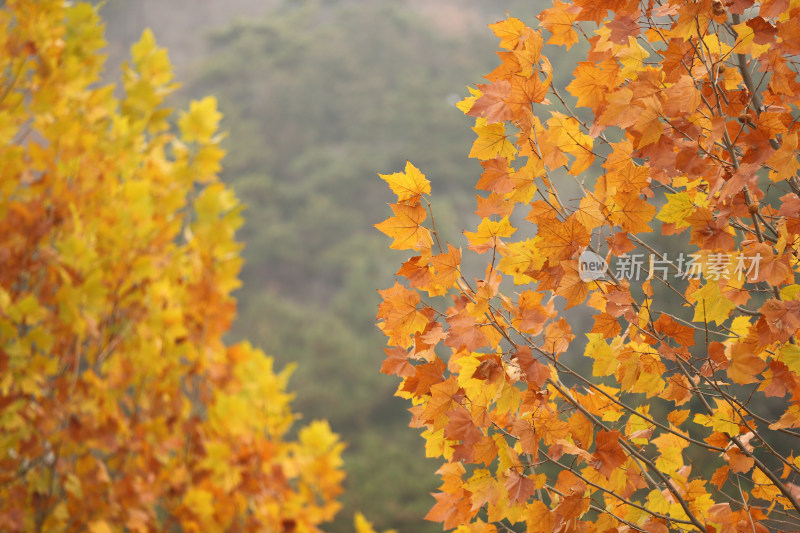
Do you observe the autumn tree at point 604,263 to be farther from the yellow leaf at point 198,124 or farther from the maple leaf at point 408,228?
the yellow leaf at point 198,124

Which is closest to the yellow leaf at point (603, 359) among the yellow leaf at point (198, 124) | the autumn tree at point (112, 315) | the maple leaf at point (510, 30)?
the maple leaf at point (510, 30)

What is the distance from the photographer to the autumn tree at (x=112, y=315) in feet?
3.88

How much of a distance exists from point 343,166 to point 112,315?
268 inches

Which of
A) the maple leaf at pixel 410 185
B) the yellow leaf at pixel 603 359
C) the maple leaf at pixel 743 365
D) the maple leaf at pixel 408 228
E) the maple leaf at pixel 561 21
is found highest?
the maple leaf at pixel 561 21

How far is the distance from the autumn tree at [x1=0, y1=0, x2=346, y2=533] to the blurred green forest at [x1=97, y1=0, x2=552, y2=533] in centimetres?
284

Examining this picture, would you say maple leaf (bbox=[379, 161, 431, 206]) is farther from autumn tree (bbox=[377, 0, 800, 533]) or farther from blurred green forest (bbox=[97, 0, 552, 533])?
blurred green forest (bbox=[97, 0, 552, 533])

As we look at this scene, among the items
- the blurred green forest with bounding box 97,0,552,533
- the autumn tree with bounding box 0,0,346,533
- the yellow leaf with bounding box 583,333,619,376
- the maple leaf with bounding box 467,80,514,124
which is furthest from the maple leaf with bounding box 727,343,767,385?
the blurred green forest with bounding box 97,0,552,533

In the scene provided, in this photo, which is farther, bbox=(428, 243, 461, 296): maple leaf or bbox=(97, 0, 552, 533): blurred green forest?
bbox=(97, 0, 552, 533): blurred green forest

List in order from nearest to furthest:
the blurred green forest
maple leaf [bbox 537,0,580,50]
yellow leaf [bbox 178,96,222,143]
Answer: maple leaf [bbox 537,0,580,50] → yellow leaf [bbox 178,96,222,143] → the blurred green forest

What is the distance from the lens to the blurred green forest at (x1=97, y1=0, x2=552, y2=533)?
5676 mm

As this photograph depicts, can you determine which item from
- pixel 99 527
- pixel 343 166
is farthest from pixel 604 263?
pixel 343 166

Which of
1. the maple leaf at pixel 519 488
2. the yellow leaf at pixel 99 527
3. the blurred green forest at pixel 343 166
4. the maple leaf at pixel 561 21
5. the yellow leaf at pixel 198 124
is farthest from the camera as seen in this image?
the blurred green forest at pixel 343 166

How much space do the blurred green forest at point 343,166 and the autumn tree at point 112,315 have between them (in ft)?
9.32

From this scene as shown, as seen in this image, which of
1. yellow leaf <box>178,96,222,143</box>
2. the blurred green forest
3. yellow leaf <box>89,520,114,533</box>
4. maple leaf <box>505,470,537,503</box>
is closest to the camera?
maple leaf <box>505,470,537,503</box>
